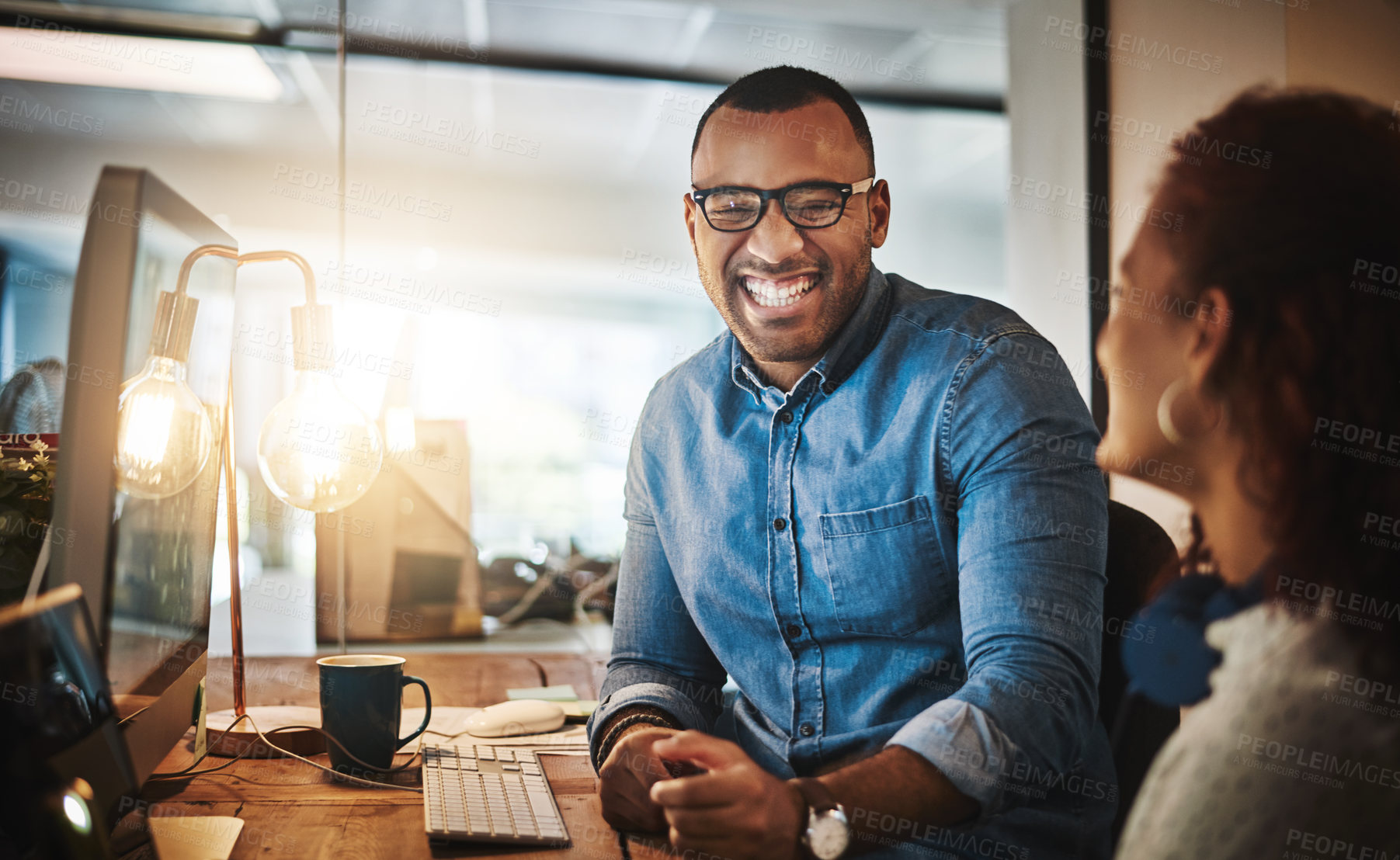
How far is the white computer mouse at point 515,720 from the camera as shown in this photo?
1.31m

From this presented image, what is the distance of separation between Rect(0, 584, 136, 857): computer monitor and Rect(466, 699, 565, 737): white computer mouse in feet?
2.22

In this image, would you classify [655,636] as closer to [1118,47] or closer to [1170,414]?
[1170,414]

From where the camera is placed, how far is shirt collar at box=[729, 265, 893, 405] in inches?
51.8

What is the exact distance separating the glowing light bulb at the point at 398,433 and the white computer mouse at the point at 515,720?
4.12 ft

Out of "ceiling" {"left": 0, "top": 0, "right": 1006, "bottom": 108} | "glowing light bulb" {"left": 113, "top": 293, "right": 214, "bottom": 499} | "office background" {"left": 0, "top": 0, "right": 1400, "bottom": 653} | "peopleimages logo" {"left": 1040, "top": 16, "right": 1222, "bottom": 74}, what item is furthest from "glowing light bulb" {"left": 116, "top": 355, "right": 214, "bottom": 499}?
"ceiling" {"left": 0, "top": 0, "right": 1006, "bottom": 108}

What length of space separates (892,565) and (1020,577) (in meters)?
0.21

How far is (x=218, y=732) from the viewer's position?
1233mm

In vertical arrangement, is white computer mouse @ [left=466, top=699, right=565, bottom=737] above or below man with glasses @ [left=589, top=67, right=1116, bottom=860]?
below

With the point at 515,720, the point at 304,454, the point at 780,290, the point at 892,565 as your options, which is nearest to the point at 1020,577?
the point at 892,565

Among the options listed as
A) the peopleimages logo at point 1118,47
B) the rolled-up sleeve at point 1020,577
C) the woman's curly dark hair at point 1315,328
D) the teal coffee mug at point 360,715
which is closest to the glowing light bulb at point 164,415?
the teal coffee mug at point 360,715

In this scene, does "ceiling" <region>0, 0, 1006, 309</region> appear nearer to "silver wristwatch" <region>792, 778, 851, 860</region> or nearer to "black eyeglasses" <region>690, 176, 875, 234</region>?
"black eyeglasses" <region>690, 176, 875, 234</region>

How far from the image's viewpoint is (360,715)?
1.12 m

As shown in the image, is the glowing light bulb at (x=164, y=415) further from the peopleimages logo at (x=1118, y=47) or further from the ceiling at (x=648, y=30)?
the ceiling at (x=648, y=30)

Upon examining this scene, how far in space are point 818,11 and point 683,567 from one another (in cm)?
251
